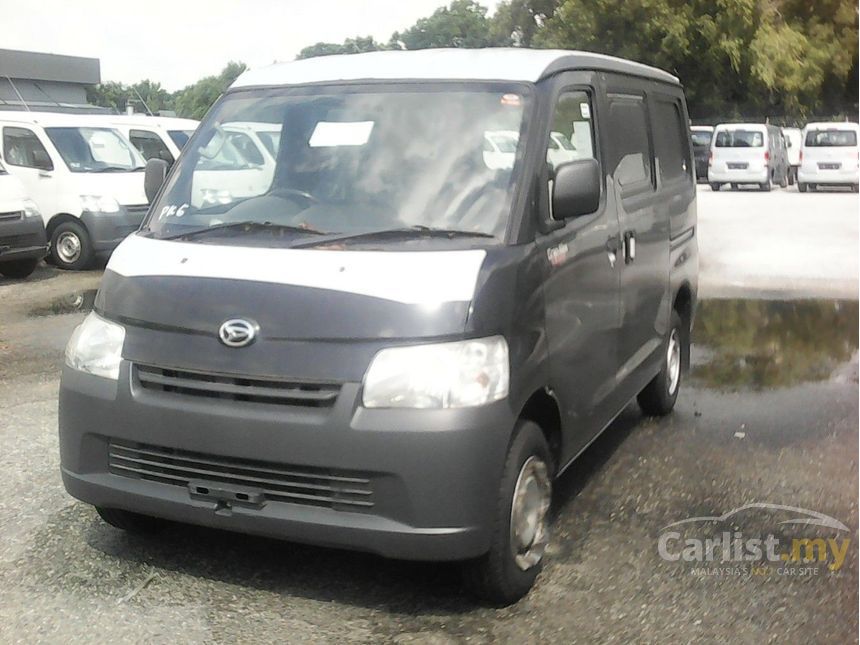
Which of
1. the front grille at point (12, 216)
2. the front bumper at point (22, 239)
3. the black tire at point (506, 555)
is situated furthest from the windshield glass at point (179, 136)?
the black tire at point (506, 555)

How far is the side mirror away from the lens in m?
4.21

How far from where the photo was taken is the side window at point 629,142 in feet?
17.6

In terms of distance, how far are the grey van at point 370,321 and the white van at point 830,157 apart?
82.6 ft

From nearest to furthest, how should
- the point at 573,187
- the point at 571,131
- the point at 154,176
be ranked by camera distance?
1. the point at 573,187
2. the point at 571,131
3. the point at 154,176

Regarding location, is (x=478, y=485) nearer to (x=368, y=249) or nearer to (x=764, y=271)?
(x=368, y=249)

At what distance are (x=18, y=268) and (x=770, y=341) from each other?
9.27 m

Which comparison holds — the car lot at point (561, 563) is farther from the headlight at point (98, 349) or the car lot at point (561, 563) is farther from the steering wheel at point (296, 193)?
the steering wheel at point (296, 193)

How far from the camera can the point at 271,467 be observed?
377 cm

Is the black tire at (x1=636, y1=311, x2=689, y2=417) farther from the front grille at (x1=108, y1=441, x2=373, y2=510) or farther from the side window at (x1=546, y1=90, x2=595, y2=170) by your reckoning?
the front grille at (x1=108, y1=441, x2=373, y2=510)

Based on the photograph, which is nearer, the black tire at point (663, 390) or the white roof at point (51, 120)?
the black tire at point (663, 390)

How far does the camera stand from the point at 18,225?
12805 mm

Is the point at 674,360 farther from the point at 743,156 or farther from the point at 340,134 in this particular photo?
the point at 743,156

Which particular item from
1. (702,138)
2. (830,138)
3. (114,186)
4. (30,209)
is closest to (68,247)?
(114,186)

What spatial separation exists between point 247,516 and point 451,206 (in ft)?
4.62
